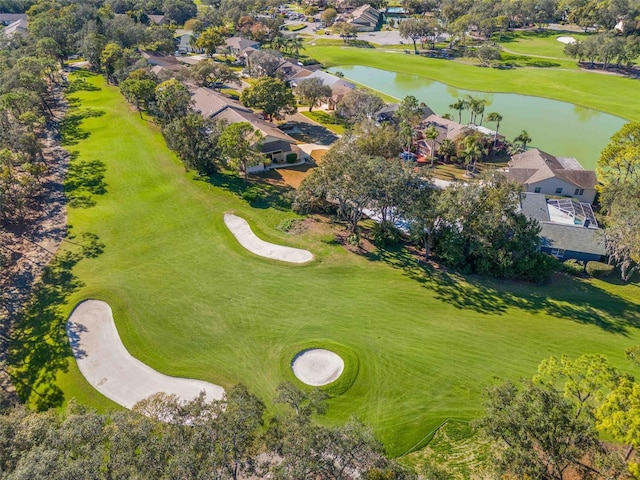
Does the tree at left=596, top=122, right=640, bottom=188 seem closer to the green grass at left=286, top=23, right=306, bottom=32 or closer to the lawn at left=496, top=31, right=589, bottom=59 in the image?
the lawn at left=496, top=31, right=589, bottom=59

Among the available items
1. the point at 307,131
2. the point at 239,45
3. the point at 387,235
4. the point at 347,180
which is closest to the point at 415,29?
the point at 239,45

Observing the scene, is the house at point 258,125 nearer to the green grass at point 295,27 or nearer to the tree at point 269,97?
the tree at point 269,97

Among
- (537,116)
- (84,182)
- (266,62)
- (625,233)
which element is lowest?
(84,182)

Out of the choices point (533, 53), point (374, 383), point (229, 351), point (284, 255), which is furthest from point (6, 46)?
point (533, 53)

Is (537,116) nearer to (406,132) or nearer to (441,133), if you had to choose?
(441,133)

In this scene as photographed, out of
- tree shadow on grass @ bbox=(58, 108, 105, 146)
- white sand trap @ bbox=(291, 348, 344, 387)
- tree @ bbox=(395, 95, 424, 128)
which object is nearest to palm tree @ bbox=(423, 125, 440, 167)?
tree @ bbox=(395, 95, 424, 128)
